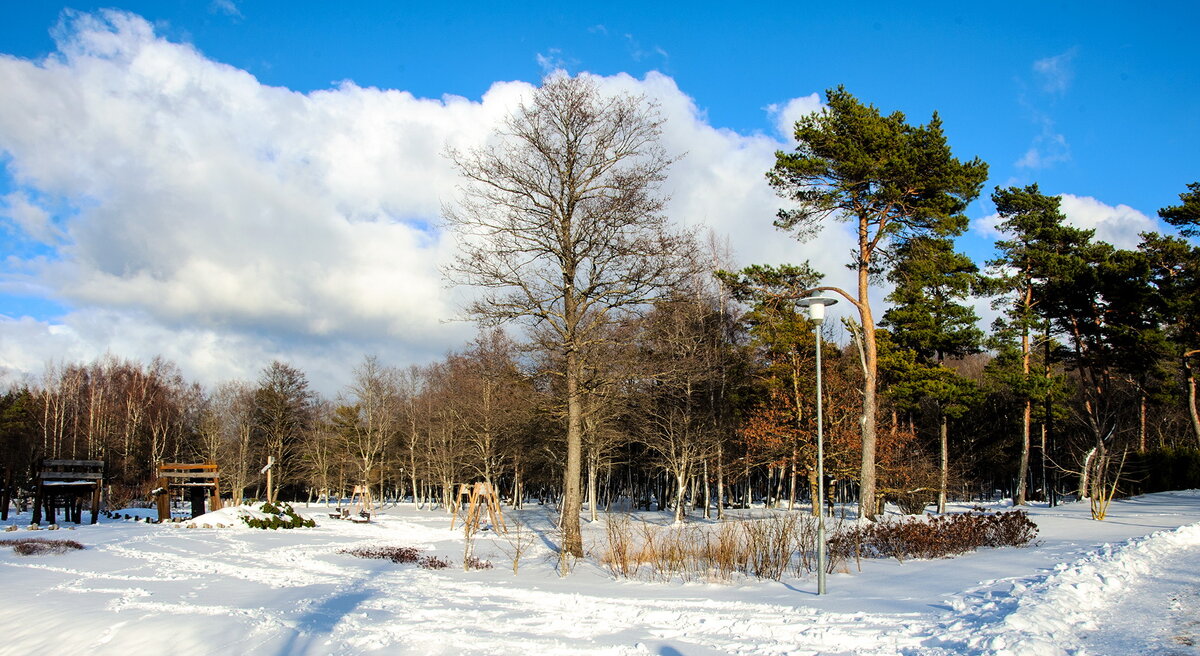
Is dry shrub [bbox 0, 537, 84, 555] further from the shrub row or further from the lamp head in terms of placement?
the lamp head

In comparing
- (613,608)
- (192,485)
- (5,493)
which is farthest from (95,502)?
(613,608)

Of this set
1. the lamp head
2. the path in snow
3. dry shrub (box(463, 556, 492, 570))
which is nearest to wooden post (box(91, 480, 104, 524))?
dry shrub (box(463, 556, 492, 570))

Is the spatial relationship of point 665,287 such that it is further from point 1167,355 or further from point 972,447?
point 972,447

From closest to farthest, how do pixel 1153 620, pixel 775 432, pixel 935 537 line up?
1. pixel 1153 620
2. pixel 935 537
3. pixel 775 432

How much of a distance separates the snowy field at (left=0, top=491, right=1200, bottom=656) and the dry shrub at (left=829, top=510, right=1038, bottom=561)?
0.49m

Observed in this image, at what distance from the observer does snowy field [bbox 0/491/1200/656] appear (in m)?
6.76

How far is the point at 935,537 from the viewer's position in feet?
42.5

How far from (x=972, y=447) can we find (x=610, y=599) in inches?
1604

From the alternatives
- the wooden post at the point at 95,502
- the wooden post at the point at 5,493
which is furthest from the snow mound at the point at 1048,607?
the wooden post at the point at 5,493

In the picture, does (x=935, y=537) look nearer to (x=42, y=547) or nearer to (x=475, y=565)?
(x=475, y=565)

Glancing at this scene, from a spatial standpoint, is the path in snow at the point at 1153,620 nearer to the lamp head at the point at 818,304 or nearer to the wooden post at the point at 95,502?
the lamp head at the point at 818,304

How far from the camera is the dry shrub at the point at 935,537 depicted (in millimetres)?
12844

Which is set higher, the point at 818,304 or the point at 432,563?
the point at 818,304

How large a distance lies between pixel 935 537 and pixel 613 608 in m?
7.05
